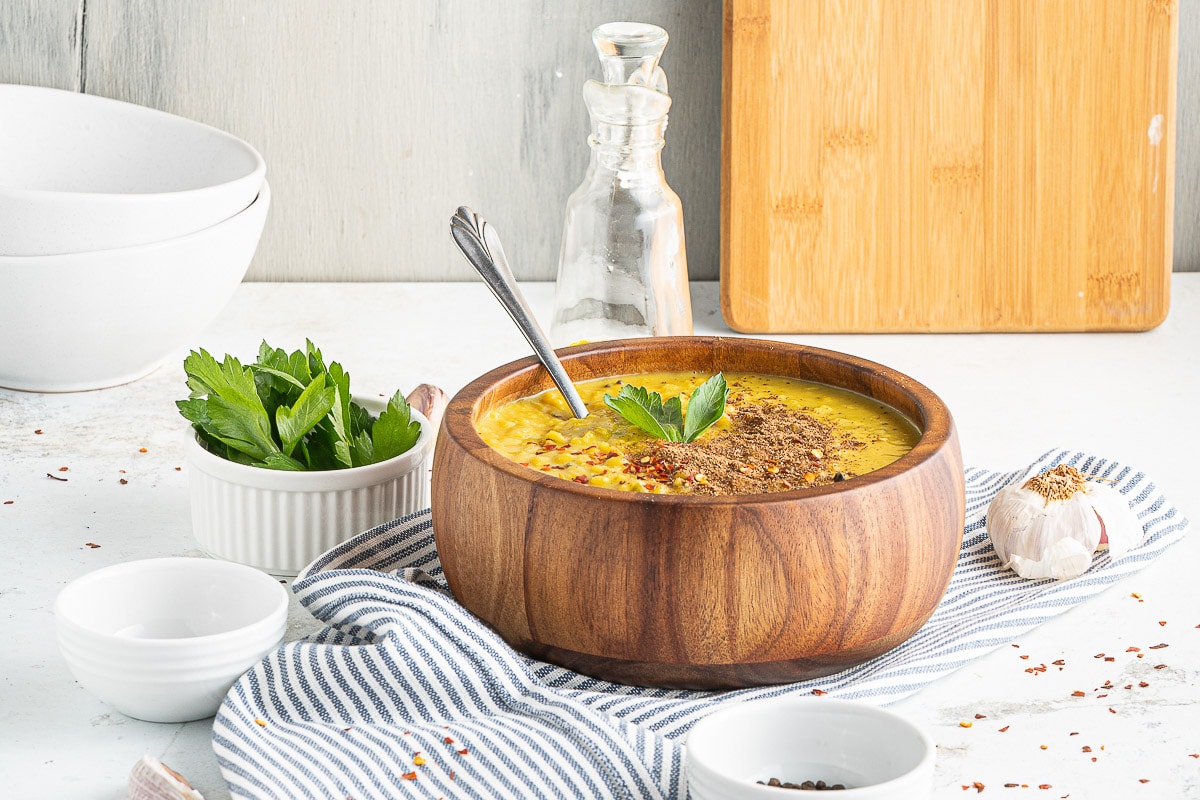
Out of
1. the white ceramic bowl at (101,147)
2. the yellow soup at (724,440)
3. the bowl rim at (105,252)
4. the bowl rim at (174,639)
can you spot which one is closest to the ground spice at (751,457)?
the yellow soup at (724,440)

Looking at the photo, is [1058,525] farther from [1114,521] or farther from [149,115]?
[149,115]

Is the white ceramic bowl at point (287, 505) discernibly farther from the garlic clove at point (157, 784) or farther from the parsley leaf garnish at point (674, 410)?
the garlic clove at point (157, 784)

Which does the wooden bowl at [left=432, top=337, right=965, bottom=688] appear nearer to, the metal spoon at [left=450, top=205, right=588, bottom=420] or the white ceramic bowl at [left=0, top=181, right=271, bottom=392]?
the metal spoon at [left=450, top=205, right=588, bottom=420]

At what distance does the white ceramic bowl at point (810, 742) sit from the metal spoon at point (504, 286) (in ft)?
1.02

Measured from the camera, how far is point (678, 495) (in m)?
0.77

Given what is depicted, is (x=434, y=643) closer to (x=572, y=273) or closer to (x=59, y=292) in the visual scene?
(x=572, y=273)

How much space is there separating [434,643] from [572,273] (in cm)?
48

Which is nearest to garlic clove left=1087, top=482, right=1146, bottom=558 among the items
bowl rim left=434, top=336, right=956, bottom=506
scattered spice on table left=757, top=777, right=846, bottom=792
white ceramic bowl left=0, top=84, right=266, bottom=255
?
bowl rim left=434, top=336, right=956, bottom=506

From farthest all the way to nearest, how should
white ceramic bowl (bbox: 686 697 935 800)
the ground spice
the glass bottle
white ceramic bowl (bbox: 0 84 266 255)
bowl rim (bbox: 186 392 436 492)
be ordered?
white ceramic bowl (bbox: 0 84 266 255) → the glass bottle → bowl rim (bbox: 186 392 436 492) → the ground spice → white ceramic bowl (bbox: 686 697 935 800)

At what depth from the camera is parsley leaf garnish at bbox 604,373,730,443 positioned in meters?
0.90

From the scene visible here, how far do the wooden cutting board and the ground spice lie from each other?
61cm

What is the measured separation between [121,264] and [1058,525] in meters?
0.82

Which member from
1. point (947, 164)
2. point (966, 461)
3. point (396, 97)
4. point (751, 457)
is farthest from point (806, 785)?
point (396, 97)

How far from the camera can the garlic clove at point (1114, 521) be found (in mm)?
974
